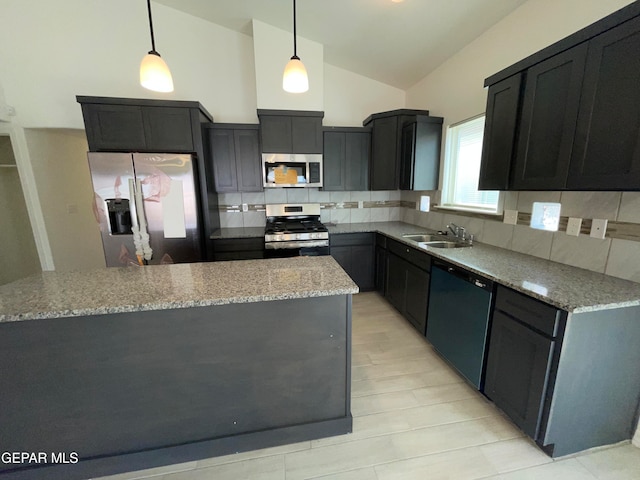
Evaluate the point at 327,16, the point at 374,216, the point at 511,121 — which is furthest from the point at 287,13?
the point at 374,216

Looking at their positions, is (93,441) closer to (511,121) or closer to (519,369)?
(519,369)

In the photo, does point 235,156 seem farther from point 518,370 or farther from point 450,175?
point 518,370

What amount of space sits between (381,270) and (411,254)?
0.81 metres

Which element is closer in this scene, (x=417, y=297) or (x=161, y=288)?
(x=161, y=288)

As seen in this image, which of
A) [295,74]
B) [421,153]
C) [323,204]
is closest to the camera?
[295,74]

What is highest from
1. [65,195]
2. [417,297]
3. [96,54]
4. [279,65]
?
[96,54]

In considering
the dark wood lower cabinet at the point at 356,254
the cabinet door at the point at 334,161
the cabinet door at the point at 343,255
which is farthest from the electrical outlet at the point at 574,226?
the cabinet door at the point at 334,161

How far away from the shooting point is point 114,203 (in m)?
2.47

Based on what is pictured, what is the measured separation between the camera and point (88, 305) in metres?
1.08

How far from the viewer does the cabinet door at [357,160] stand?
3332 mm

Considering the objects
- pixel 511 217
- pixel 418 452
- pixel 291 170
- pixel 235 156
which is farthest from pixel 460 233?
pixel 235 156

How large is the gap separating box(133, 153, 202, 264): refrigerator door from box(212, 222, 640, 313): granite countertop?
2.38m

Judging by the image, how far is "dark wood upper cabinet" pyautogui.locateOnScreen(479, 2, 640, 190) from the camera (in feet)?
3.69

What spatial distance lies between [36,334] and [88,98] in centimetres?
248
